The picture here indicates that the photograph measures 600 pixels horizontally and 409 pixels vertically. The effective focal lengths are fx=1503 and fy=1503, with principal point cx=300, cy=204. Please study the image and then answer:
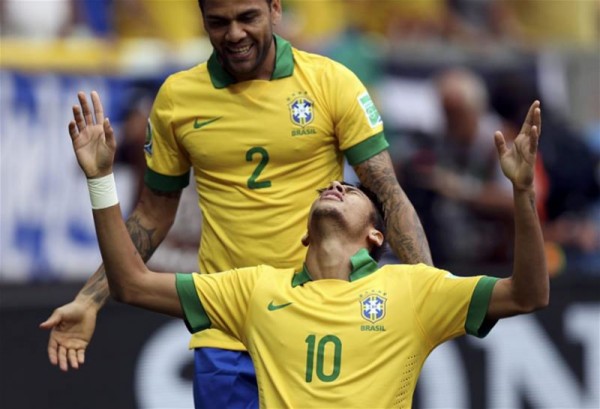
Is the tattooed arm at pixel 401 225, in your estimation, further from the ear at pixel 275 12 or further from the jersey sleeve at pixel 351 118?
the ear at pixel 275 12

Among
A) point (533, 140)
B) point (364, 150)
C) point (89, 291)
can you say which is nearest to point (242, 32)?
point (364, 150)

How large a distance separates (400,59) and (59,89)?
118 inches

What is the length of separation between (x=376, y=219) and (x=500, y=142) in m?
0.81

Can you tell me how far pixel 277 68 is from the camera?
6219 millimetres

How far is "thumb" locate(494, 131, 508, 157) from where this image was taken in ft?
16.3

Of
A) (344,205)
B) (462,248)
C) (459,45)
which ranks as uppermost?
(344,205)

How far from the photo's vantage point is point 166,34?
41.7 ft

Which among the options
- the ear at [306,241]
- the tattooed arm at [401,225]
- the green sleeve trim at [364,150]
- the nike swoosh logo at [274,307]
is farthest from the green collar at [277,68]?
the nike swoosh logo at [274,307]

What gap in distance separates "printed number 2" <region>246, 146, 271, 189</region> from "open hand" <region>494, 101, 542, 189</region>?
1356mm

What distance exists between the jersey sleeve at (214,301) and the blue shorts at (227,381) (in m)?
0.68

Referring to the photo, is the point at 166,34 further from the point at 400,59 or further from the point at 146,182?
the point at 146,182

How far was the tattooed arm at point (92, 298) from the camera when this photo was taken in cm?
587

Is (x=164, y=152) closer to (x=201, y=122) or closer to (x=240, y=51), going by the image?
(x=201, y=122)

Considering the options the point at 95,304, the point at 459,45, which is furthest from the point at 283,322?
the point at 459,45
